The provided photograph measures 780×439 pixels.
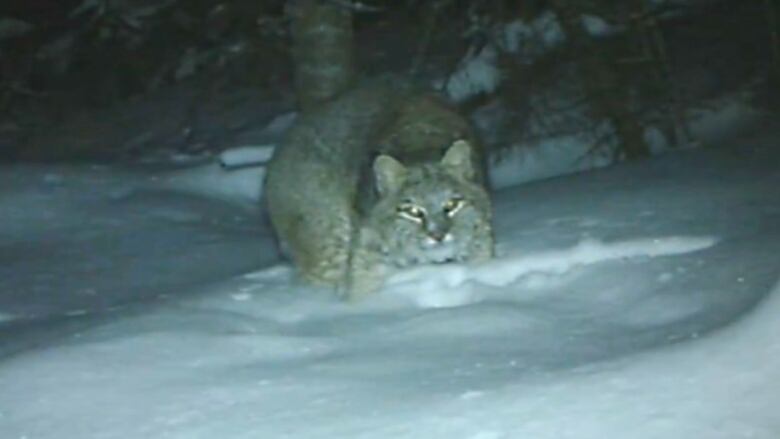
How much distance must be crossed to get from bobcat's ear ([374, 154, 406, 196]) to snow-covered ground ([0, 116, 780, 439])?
0.44 metres

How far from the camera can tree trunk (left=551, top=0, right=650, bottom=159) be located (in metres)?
9.45

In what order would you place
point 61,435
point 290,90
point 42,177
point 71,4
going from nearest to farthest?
point 61,435 → point 42,177 → point 290,90 → point 71,4

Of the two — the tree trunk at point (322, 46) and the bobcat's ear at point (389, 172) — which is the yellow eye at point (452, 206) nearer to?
the bobcat's ear at point (389, 172)

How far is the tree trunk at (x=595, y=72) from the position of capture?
31.0 ft

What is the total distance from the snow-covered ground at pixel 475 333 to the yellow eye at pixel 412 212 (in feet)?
0.85

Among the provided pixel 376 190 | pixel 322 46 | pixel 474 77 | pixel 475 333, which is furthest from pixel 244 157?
pixel 475 333

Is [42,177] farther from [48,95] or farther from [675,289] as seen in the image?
[675,289]

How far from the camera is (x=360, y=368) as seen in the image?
5.25 metres

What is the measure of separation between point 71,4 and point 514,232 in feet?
33.0

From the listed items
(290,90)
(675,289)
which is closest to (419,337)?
(675,289)

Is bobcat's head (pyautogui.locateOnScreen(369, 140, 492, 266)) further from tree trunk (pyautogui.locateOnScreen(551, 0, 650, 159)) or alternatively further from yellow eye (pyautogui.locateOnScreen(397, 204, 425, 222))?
tree trunk (pyautogui.locateOnScreen(551, 0, 650, 159))

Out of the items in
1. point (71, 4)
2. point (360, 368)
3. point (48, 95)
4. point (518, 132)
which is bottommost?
point (360, 368)

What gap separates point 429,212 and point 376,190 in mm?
339

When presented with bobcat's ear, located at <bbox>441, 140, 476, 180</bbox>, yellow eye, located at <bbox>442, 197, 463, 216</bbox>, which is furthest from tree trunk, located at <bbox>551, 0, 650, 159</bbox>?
yellow eye, located at <bbox>442, 197, 463, 216</bbox>
